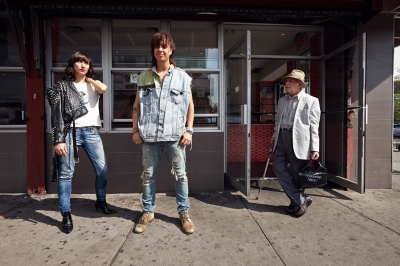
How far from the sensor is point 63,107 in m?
3.03

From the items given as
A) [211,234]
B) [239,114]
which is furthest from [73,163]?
[239,114]

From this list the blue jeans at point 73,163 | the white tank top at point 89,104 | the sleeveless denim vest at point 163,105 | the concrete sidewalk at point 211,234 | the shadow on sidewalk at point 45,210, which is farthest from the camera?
the shadow on sidewalk at point 45,210

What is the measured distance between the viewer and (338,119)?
472 cm

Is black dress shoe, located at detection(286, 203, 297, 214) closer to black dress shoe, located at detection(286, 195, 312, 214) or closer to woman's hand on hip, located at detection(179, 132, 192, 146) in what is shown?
black dress shoe, located at detection(286, 195, 312, 214)

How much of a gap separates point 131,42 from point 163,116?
2.19 metres

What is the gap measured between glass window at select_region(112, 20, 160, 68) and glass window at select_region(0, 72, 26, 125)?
1.48 meters

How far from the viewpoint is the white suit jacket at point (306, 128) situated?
3.46 m

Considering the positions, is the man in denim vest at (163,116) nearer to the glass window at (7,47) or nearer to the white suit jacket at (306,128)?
the white suit jacket at (306,128)

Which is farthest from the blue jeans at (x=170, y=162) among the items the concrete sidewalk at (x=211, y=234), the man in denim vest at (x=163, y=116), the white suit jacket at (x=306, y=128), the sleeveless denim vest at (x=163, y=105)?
the white suit jacket at (x=306, y=128)

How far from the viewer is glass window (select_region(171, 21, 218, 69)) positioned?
4.61 metres

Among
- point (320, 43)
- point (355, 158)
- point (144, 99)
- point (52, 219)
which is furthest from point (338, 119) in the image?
point (52, 219)

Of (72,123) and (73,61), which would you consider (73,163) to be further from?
(73,61)

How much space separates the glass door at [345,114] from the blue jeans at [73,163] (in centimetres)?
351

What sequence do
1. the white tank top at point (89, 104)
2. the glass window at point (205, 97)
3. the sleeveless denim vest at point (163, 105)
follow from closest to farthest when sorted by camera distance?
the sleeveless denim vest at point (163, 105) → the white tank top at point (89, 104) → the glass window at point (205, 97)
